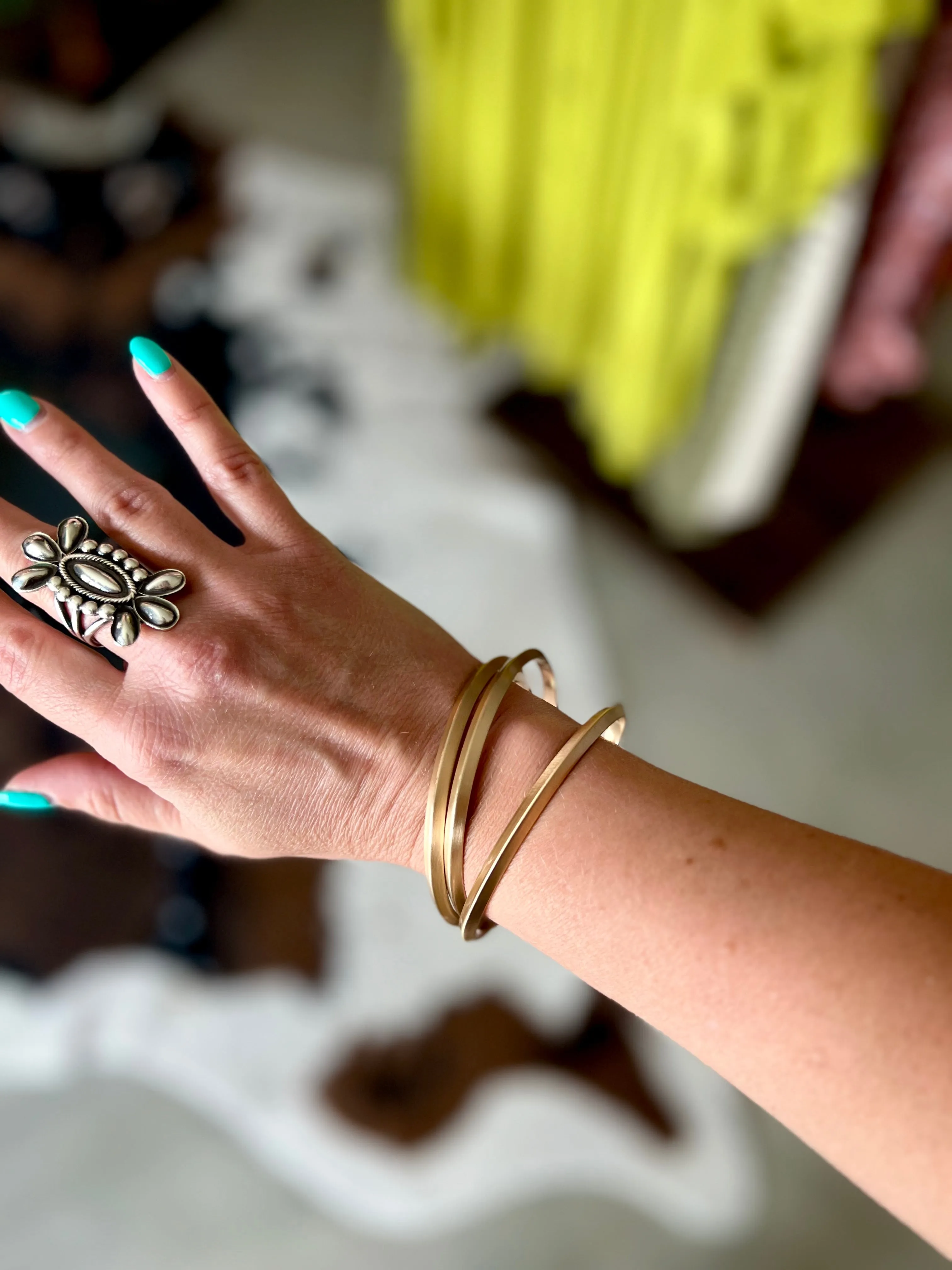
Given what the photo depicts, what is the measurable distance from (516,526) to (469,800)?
1163mm

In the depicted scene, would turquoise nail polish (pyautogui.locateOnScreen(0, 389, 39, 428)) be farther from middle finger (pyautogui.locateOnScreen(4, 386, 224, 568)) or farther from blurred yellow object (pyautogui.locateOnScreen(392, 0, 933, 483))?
blurred yellow object (pyautogui.locateOnScreen(392, 0, 933, 483))

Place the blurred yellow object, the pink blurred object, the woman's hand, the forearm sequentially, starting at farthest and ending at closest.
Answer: the pink blurred object, the blurred yellow object, the woman's hand, the forearm

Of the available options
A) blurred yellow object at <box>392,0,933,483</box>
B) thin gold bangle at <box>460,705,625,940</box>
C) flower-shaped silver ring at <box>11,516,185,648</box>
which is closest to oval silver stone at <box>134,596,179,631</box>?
flower-shaped silver ring at <box>11,516,185,648</box>

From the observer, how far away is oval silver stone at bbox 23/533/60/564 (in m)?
0.57

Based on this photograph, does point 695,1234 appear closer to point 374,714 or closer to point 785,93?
point 374,714

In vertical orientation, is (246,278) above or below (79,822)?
above

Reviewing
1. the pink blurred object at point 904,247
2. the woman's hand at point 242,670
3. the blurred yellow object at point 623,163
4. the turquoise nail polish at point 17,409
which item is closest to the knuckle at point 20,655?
the woman's hand at point 242,670

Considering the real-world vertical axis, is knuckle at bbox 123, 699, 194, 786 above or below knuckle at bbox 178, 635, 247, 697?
below

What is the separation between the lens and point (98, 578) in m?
0.56

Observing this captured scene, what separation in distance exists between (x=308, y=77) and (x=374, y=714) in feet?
7.69

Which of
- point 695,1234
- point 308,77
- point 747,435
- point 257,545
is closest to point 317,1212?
point 695,1234

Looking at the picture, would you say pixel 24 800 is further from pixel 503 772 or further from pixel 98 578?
pixel 503 772

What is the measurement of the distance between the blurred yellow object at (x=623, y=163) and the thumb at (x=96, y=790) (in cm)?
95

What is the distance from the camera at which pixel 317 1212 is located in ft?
3.72
